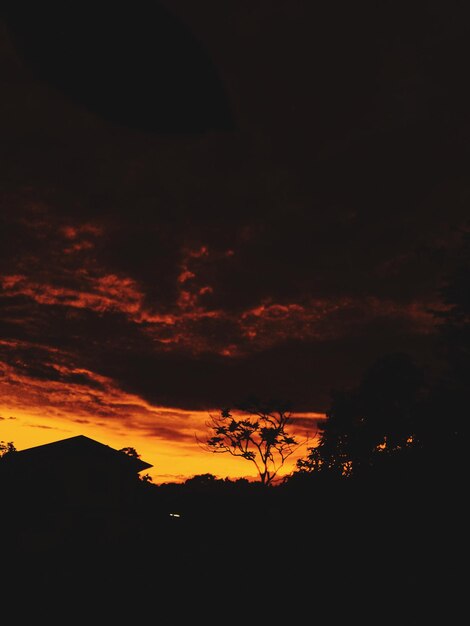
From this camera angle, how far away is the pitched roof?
3338 cm

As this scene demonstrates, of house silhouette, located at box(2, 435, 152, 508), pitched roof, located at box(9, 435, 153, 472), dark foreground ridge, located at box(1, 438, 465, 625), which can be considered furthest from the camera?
pitched roof, located at box(9, 435, 153, 472)

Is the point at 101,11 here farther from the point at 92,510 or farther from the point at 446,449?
the point at 92,510

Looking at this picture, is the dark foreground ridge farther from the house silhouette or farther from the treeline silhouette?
the house silhouette

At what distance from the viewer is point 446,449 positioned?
20.8 meters

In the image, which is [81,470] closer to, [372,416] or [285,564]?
[372,416]

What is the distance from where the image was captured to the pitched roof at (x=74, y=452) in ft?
109

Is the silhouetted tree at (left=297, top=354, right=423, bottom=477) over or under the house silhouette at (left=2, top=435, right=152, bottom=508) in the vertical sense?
over

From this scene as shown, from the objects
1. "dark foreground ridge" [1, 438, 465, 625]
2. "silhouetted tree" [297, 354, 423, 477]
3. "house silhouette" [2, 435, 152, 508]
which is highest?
"silhouetted tree" [297, 354, 423, 477]

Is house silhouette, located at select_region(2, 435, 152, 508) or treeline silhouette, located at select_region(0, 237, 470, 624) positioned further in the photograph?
house silhouette, located at select_region(2, 435, 152, 508)

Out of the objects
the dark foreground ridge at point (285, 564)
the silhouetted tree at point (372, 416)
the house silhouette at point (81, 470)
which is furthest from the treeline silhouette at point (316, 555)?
the house silhouette at point (81, 470)

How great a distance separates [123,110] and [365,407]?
122 ft

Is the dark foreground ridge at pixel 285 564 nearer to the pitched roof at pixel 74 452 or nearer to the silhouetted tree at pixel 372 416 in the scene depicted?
the silhouetted tree at pixel 372 416

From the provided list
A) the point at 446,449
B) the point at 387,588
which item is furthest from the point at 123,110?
the point at 446,449

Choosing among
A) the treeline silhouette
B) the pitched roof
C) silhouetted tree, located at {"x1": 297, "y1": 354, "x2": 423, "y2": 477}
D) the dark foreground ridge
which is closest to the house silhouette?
the pitched roof
